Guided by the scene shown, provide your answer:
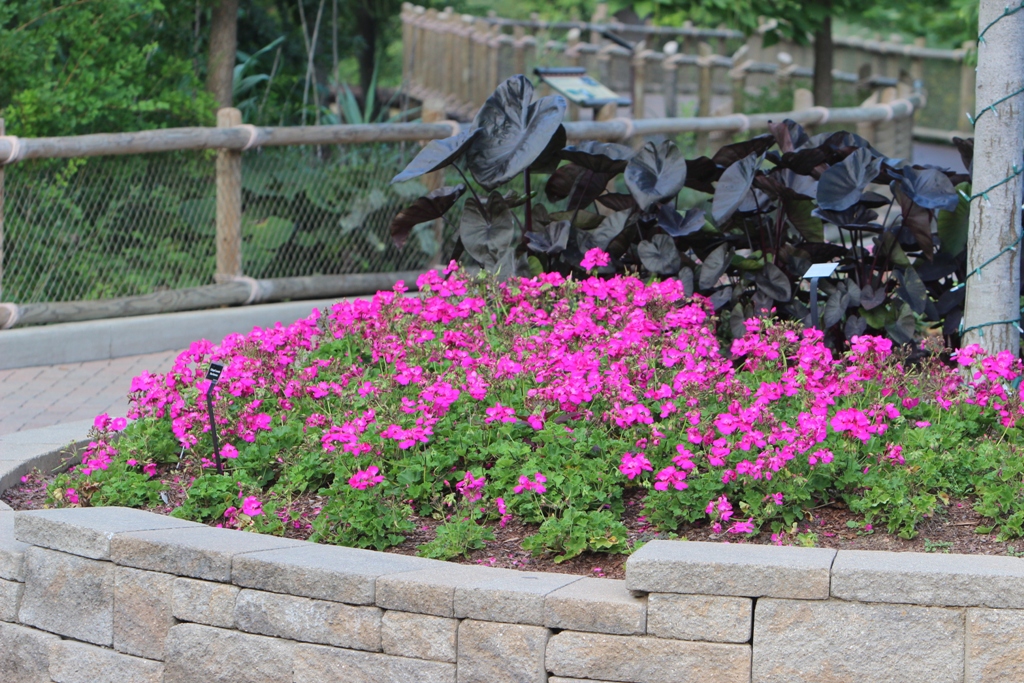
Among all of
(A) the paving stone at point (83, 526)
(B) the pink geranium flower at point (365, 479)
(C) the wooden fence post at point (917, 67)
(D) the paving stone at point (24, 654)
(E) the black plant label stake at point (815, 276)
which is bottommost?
(D) the paving stone at point (24, 654)

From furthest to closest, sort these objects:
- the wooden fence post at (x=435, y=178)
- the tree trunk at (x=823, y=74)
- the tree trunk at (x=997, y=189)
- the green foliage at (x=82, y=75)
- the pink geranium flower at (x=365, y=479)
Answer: the tree trunk at (x=823, y=74) → the wooden fence post at (x=435, y=178) → the green foliage at (x=82, y=75) → the tree trunk at (x=997, y=189) → the pink geranium flower at (x=365, y=479)

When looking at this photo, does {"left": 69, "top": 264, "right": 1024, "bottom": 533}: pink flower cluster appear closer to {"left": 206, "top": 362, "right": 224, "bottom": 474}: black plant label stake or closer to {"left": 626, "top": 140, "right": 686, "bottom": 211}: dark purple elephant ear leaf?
{"left": 206, "top": 362, "right": 224, "bottom": 474}: black plant label stake

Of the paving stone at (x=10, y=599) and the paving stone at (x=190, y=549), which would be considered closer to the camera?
the paving stone at (x=190, y=549)

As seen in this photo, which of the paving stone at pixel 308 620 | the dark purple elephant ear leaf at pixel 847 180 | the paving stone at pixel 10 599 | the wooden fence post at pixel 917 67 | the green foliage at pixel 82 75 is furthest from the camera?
the wooden fence post at pixel 917 67

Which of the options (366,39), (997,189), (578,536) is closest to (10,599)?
(578,536)

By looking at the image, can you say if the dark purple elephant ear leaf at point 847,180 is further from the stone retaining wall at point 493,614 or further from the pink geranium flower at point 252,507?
the pink geranium flower at point 252,507

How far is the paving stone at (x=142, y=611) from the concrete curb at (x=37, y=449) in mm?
946

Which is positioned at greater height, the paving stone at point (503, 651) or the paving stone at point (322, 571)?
the paving stone at point (322, 571)

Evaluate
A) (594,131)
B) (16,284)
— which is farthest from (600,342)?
(594,131)

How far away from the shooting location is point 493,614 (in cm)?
321

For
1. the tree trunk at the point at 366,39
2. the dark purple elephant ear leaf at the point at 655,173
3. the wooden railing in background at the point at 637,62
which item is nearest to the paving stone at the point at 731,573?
the dark purple elephant ear leaf at the point at 655,173

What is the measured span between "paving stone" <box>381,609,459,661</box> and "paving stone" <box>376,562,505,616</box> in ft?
0.07

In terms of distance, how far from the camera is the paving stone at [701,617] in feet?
10.2

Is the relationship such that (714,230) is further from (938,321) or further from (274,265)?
(274,265)
